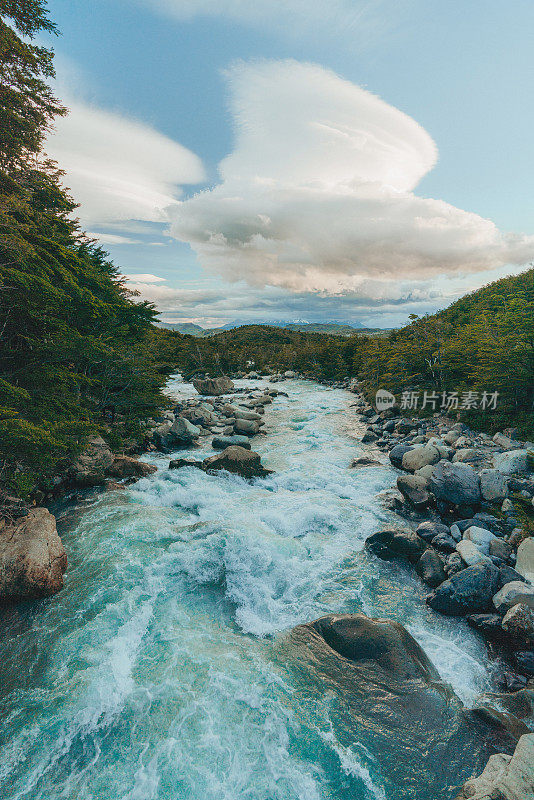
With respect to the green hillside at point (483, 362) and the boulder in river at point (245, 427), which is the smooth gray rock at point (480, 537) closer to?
the green hillside at point (483, 362)

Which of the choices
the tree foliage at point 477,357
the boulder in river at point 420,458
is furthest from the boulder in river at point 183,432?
the boulder in river at point 420,458

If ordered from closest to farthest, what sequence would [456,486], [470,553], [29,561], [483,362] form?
[29,561] → [470,553] → [456,486] → [483,362]

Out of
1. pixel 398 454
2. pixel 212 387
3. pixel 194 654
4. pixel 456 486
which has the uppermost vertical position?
pixel 212 387

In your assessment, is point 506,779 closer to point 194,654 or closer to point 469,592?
point 469,592

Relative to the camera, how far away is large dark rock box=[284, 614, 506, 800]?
4.86 metres

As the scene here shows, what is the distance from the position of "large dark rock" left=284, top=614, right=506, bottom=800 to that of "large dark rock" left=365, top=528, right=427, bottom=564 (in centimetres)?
311

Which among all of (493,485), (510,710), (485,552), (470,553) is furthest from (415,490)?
(510,710)

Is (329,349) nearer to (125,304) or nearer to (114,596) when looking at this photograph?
(125,304)

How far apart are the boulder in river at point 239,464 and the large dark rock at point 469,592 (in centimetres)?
954

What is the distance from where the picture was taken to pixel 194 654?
22.1 ft

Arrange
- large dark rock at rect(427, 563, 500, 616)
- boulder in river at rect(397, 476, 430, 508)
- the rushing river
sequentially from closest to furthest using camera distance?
the rushing river
large dark rock at rect(427, 563, 500, 616)
boulder in river at rect(397, 476, 430, 508)

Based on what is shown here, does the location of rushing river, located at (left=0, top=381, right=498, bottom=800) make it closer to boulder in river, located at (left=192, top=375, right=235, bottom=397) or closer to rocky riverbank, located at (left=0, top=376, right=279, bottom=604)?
rocky riverbank, located at (left=0, top=376, right=279, bottom=604)

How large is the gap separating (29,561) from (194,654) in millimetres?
4853

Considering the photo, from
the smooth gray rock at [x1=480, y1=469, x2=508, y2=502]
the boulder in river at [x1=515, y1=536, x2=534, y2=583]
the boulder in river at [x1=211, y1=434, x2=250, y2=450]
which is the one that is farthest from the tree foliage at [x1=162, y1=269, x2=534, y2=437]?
the boulder in river at [x1=211, y1=434, x2=250, y2=450]
